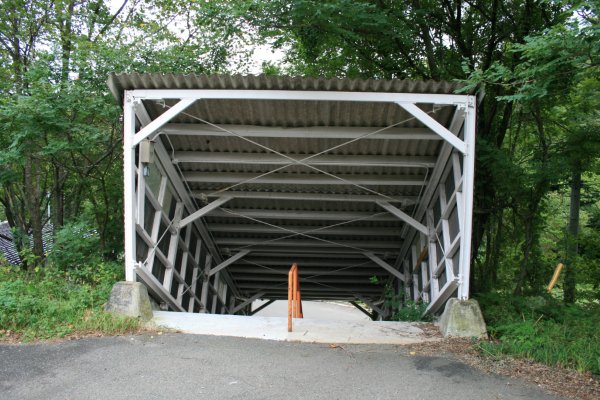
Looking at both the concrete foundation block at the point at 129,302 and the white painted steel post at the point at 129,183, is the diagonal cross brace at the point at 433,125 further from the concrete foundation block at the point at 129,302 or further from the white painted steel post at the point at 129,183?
the concrete foundation block at the point at 129,302

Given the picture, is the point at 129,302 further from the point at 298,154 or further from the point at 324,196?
the point at 324,196

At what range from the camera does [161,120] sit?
680cm

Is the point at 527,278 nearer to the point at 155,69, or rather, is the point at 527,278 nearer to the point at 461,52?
the point at 461,52

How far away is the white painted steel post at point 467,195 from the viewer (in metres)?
6.70

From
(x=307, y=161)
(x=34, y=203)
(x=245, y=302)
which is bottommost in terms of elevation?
(x=245, y=302)

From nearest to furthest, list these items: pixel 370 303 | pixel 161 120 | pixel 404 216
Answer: pixel 161 120 < pixel 404 216 < pixel 370 303

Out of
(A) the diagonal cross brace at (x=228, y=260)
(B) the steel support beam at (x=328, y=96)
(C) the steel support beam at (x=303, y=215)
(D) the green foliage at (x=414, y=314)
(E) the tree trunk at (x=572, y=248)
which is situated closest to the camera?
(B) the steel support beam at (x=328, y=96)

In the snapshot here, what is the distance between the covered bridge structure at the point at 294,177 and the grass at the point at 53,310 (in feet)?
2.12

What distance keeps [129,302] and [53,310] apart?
90 cm

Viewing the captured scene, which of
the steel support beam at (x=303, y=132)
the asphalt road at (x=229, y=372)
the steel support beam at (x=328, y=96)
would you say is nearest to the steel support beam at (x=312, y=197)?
the steel support beam at (x=303, y=132)

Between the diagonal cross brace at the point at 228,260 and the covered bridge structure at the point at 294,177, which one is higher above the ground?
the covered bridge structure at the point at 294,177

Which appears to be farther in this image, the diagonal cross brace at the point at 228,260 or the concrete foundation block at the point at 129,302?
the diagonal cross brace at the point at 228,260

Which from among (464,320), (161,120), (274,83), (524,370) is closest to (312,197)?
(274,83)

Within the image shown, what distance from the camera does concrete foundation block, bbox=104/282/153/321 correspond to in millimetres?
6645
